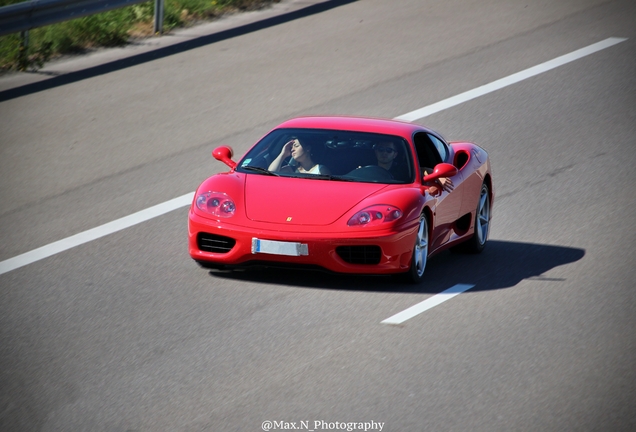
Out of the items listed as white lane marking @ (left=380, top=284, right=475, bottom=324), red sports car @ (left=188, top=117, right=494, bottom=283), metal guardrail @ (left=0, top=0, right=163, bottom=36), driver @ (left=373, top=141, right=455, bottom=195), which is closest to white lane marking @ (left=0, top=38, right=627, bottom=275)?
red sports car @ (left=188, top=117, right=494, bottom=283)

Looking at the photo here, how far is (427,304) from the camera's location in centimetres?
863

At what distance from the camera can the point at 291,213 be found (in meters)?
8.88

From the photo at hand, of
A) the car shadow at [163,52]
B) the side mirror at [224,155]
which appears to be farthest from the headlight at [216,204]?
the car shadow at [163,52]

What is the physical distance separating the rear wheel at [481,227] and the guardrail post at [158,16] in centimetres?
846

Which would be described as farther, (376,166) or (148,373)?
(376,166)

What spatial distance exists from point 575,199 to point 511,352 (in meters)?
4.97

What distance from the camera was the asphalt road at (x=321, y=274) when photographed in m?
6.63

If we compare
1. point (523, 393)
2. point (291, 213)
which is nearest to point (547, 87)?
point (291, 213)

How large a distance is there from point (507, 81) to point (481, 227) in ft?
20.7

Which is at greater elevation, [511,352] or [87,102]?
[511,352]

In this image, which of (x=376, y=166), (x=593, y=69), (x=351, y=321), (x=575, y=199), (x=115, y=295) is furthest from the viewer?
(x=593, y=69)

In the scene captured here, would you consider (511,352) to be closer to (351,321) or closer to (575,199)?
(351,321)

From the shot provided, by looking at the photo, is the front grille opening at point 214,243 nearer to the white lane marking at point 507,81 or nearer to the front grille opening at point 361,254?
the front grille opening at point 361,254

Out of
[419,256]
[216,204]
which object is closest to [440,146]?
[419,256]
